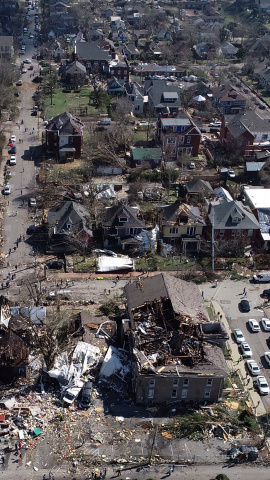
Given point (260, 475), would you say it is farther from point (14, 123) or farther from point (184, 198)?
point (14, 123)

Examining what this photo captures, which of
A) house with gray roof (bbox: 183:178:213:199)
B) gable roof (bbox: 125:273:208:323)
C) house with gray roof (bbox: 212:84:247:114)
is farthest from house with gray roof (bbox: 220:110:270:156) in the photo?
gable roof (bbox: 125:273:208:323)

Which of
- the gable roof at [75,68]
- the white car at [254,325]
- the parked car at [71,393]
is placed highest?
the gable roof at [75,68]

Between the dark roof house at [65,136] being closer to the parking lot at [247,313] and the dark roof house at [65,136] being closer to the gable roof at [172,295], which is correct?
the parking lot at [247,313]

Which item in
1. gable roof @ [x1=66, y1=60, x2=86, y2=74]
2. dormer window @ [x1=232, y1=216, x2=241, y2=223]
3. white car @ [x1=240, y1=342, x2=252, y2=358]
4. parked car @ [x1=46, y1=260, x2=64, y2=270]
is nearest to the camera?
white car @ [x1=240, y1=342, x2=252, y2=358]

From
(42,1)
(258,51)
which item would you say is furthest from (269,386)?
(42,1)

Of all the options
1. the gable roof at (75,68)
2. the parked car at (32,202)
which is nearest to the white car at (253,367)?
the parked car at (32,202)

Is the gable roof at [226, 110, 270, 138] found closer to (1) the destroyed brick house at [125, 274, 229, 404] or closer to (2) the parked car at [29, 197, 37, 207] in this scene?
(2) the parked car at [29, 197, 37, 207]
